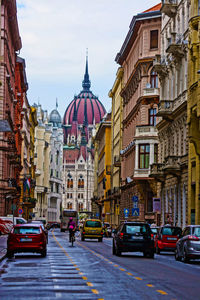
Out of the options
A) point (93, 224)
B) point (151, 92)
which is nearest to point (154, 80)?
point (151, 92)

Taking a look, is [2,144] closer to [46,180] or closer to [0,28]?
[0,28]

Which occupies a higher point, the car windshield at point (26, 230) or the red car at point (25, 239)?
the car windshield at point (26, 230)

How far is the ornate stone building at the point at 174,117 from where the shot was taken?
5031 centimetres

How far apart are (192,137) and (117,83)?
2315 inches

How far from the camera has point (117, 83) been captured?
4048 inches

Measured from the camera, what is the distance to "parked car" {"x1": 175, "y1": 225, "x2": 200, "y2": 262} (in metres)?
28.1

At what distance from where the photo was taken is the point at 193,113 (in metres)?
45.9

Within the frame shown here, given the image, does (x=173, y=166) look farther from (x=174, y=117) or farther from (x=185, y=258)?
(x=185, y=258)

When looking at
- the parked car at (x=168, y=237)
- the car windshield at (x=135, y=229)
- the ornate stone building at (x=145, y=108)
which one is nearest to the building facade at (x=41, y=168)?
the ornate stone building at (x=145, y=108)

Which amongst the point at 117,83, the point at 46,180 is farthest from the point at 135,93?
the point at 46,180

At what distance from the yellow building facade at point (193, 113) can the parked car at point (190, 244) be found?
14.6 meters

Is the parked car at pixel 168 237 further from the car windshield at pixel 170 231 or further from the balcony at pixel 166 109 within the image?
the balcony at pixel 166 109

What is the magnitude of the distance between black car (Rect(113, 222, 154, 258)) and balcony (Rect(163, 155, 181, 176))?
1815 cm

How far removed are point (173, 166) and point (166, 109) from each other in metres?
5.73
